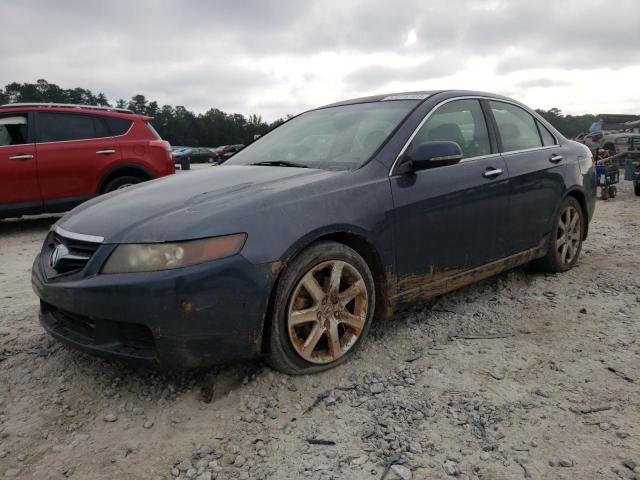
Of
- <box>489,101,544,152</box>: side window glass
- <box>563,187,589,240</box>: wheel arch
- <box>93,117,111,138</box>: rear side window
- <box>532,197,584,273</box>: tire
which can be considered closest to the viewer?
<box>489,101,544,152</box>: side window glass

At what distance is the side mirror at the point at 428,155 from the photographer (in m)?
2.84

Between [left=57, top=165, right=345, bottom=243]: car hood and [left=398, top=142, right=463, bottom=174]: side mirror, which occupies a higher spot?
[left=398, top=142, right=463, bottom=174]: side mirror

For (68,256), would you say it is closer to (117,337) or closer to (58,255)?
(58,255)

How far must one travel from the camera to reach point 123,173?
23.5 ft

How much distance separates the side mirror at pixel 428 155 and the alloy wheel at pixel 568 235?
1.81 m

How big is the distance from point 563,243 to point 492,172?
1.32 m

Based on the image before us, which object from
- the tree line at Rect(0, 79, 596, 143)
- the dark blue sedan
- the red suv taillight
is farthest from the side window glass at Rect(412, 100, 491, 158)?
the tree line at Rect(0, 79, 596, 143)

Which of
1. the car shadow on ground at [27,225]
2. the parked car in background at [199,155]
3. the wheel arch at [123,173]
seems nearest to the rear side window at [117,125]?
the wheel arch at [123,173]

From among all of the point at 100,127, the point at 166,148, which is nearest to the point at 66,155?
the point at 100,127

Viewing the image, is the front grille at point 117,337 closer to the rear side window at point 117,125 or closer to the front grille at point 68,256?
the front grille at point 68,256

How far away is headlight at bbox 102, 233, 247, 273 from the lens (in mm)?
2154

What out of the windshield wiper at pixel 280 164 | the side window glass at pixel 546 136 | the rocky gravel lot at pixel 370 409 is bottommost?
the rocky gravel lot at pixel 370 409

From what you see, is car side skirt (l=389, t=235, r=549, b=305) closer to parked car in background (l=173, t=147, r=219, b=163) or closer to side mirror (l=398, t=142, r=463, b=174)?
side mirror (l=398, t=142, r=463, b=174)

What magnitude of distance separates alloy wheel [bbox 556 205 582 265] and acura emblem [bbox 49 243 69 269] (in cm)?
363
